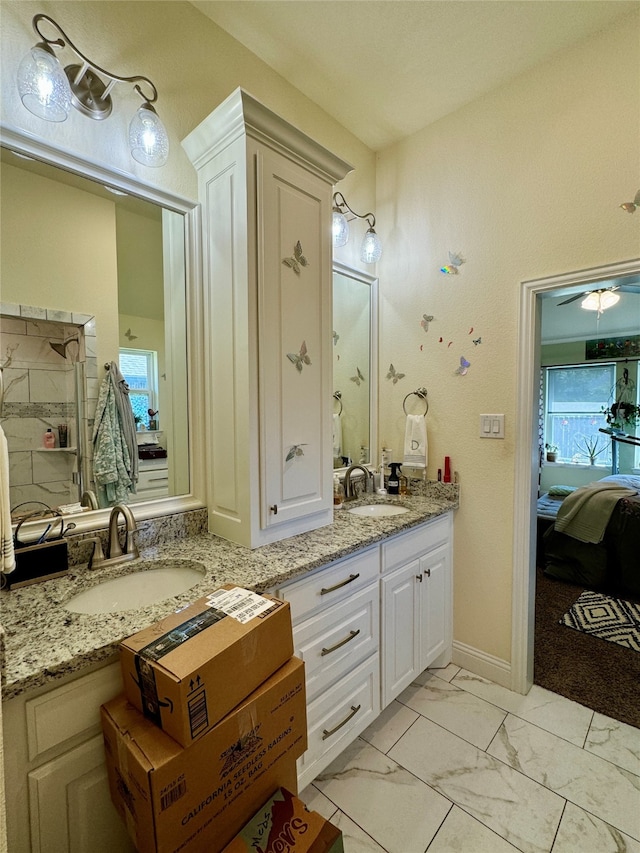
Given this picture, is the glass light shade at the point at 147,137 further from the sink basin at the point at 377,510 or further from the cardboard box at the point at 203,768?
the sink basin at the point at 377,510

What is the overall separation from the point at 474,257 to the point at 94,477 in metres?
2.08

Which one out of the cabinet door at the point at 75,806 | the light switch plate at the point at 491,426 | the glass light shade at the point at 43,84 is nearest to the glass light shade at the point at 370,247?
the light switch plate at the point at 491,426

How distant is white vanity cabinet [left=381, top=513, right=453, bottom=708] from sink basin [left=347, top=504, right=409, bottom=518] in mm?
244

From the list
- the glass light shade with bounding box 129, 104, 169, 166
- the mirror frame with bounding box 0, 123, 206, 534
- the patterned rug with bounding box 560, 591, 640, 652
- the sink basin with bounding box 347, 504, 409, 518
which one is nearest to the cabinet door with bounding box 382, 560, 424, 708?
the sink basin with bounding box 347, 504, 409, 518

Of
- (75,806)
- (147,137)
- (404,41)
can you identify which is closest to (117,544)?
(75,806)

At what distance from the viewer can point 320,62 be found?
5.83 feet

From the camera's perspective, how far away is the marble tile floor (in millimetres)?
1252

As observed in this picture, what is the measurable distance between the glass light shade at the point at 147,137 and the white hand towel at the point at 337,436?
1477 mm

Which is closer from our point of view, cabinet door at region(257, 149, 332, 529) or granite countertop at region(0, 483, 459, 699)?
granite countertop at region(0, 483, 459, 699)

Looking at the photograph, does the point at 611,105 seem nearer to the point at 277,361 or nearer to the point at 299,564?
the point at 277,361

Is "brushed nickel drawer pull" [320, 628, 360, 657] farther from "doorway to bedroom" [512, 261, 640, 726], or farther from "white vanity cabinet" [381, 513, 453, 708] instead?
"doorway to bedroom" [512, 261, 640, 726]

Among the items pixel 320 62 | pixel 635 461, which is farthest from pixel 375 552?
pixel 635 461

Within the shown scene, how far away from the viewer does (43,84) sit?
3.61ft

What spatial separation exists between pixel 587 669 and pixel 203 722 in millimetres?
2210
